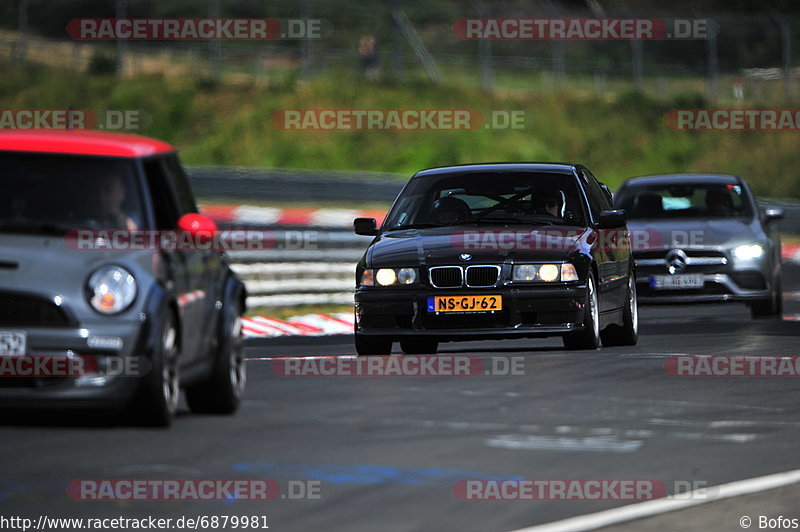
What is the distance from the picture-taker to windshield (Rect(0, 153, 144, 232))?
30.4ft

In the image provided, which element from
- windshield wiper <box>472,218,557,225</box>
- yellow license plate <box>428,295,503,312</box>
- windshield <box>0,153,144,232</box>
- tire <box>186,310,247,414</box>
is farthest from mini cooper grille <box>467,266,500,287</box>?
windshield <box>0,153,144,232</box>

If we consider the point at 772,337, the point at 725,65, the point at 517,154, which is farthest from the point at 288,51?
the point at 772,337

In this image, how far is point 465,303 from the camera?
13594 millimetres

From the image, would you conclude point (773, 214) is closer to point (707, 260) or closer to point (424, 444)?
point (707, 260)

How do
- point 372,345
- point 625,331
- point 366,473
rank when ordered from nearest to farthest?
point 366,473 < point 372,345 < point 625,331

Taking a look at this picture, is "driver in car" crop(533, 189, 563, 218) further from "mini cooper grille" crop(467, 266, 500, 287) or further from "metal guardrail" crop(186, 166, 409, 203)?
"metal guardrail" crop(186, 166, 409, 203)

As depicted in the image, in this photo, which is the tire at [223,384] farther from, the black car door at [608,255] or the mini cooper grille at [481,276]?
the black car door at [608,255]

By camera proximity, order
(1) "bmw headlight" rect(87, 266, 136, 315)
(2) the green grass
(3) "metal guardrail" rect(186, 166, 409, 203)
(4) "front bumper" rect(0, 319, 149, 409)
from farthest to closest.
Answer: (2) the green grass < (3) "metal guardrail" rect(186, 166, 409, 203) < (1) "bmw headlight" rect(87, 266, 136, 315) < (4) "front bumper" rect(0, 319, 149, 409)

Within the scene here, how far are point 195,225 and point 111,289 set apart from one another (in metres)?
0.88

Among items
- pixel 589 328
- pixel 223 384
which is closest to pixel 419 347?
pixel 589 328

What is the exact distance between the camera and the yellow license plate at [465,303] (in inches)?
535

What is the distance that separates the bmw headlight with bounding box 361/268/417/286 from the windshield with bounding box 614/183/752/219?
673 centimetres

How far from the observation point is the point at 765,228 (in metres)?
19.8

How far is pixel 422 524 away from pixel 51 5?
40556 millimetres
